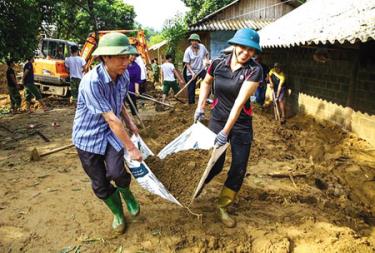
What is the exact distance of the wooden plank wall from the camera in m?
17.3

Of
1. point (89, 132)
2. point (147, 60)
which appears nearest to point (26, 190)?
point (89, 132)

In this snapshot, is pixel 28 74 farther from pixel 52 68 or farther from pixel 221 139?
pixel 221 139

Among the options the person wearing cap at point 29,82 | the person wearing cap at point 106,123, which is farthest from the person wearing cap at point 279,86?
the person wearing cap at point 29,82

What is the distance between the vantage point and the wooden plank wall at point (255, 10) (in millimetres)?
17344

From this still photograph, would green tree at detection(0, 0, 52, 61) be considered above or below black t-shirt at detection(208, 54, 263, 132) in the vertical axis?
above

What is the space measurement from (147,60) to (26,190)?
10.9 metres

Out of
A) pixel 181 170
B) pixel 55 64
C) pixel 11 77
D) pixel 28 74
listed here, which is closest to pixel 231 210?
pixel 181 170

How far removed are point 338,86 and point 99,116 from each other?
5773 mm

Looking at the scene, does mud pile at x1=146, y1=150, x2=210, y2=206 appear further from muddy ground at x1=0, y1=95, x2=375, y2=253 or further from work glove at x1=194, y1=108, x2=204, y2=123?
work glove at x1=194, y1=108, x2=204, y2=123

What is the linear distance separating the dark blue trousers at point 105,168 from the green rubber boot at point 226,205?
38.3 inches

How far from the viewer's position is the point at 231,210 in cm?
366

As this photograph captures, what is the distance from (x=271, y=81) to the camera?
902 cm

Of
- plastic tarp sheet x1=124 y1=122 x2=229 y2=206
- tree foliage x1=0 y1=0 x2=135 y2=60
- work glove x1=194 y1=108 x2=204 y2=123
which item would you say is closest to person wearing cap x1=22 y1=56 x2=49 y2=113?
tree foliage x1=0 y1=0 x2=135 y2=60

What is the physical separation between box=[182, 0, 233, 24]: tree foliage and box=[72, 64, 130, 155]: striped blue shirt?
20.3 meters
